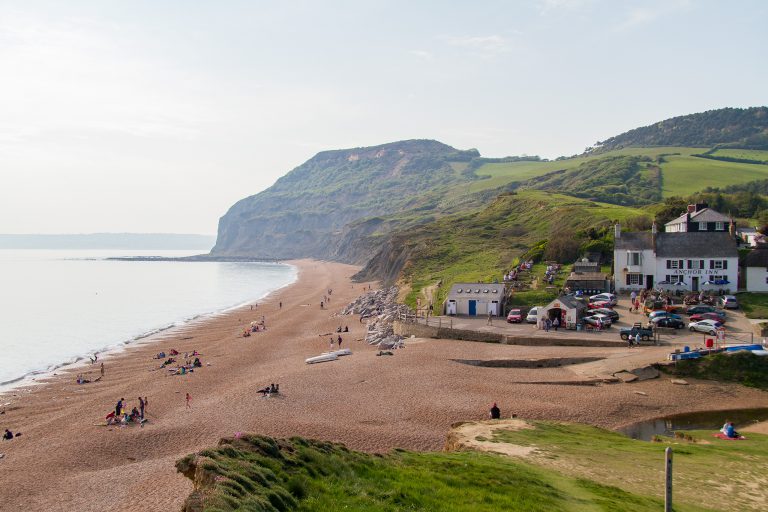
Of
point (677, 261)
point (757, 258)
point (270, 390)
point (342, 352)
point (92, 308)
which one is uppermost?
point (757, 258)

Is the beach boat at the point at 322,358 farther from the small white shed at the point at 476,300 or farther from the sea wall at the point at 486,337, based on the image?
the small white shed at the point at 476,300

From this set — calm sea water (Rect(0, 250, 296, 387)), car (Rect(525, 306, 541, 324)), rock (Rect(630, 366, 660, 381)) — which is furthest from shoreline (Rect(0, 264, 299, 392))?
rock (Rect(630, 366, 660, 381))

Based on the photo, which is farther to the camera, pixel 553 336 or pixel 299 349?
pixel 299 349

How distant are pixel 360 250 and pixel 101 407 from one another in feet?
468

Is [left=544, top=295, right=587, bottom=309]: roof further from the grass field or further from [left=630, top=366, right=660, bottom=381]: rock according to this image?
the grass field

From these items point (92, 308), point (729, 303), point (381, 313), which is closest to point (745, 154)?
point (729, 303)

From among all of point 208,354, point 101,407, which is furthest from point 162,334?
point 101,407

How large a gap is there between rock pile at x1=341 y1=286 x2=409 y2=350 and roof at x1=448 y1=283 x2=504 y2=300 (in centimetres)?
489

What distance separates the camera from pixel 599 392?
1205 inches

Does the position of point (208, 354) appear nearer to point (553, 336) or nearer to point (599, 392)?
point (553, 336)

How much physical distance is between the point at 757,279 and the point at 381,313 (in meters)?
32.6

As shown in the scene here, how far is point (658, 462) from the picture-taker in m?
19.3

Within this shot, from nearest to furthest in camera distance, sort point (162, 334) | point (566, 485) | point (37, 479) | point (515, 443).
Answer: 1. point (566, 485)
2. point (515, 443)
3. point (37, 479)
4. point (162, 334)

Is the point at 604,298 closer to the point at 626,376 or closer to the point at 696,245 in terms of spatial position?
the point at 696,245
